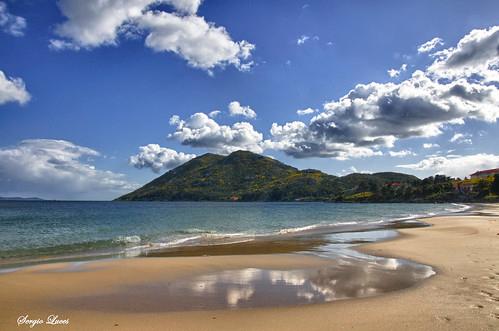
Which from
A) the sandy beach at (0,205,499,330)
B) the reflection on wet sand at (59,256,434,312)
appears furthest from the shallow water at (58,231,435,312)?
the sandy beach at (0,205,499,330)

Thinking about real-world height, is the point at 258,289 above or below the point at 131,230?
below

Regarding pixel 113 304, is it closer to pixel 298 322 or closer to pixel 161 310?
pixel 161 310

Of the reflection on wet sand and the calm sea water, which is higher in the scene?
the calm sea water

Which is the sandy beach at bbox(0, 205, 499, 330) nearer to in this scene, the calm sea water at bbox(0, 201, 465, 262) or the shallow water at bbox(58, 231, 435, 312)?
the shallow water at bbox(58, 231, 435, 312)

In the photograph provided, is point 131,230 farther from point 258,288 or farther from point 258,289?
point 258,289

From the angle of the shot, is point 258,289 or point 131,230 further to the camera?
point 131,230

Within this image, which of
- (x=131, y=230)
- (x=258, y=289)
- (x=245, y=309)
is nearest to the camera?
(x=245, y=309)

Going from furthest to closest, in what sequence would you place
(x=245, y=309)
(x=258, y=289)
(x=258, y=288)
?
(x=258, y=288) < (x=258, y=289) < (x=245, y=309)

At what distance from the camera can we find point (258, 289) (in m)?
11.2

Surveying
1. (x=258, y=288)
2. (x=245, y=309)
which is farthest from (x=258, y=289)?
(x=245, y=309)

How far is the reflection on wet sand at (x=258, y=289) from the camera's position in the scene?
31.8 feet

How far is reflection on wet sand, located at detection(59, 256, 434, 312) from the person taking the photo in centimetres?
968

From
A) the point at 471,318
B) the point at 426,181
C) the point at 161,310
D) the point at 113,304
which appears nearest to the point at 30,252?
the point at 113,304

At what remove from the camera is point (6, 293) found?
35.8 feet
